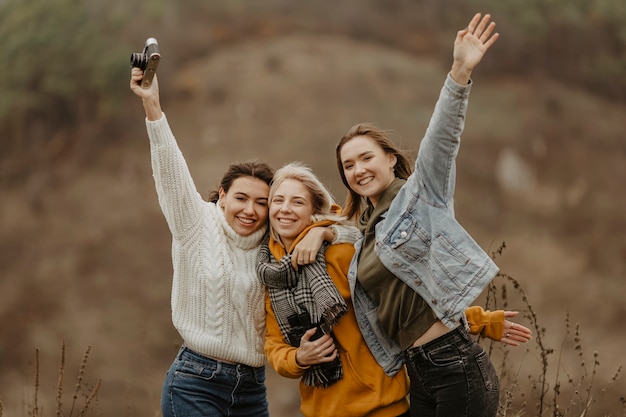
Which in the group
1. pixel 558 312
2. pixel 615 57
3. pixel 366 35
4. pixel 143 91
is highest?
pixel 366 35

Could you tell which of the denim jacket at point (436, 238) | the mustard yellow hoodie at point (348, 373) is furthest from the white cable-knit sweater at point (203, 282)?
the denim jacket at point (436, 238)

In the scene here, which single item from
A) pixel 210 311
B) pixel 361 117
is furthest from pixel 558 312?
pixel 210 311

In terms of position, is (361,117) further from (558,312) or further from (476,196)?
(558,312)

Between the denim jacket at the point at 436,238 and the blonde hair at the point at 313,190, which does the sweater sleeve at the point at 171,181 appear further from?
the denim jacket at the point at 436,238

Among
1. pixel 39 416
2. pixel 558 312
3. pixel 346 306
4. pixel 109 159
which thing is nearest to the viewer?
pixel 346 306

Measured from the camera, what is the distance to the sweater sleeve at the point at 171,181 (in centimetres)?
285

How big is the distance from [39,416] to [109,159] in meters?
16.1

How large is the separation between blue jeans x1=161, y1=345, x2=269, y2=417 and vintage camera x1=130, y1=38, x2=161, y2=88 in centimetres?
103

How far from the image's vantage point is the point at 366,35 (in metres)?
20.7

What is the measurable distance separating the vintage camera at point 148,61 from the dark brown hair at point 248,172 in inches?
18.6

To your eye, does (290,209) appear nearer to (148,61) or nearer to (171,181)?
(171,181)

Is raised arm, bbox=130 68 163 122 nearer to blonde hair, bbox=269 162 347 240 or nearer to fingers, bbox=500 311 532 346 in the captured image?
blonde hair, bbox=269 162 347 240

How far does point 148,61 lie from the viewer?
9.02ft

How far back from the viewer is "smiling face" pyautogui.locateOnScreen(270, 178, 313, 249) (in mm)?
2805
